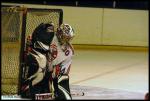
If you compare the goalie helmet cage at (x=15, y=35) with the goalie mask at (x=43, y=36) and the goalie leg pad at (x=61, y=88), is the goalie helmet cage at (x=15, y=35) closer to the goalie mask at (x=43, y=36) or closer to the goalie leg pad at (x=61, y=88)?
the goalie mask at (x=43, y=36)

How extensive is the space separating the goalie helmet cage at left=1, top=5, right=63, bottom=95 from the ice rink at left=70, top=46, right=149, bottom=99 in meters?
0.50

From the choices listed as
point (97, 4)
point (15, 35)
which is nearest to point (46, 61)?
point (15, 35)

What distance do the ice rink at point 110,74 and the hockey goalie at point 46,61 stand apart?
0.22 m

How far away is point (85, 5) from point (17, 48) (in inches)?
172

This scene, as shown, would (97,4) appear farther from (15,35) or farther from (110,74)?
(15,35)

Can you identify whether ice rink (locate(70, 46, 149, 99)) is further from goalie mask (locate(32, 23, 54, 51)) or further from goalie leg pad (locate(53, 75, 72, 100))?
goalie mask (locate(32, 23, 54, 51))

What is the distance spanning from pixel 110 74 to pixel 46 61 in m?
1.82

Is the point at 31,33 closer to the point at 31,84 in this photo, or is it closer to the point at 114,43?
the point at 31,84

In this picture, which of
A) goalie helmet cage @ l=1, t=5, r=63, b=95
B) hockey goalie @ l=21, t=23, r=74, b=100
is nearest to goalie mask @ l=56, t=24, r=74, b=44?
hockey goalie @ l=21, t=23, r=74, b=100

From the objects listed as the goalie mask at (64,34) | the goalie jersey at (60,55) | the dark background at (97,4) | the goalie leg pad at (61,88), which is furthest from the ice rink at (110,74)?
the dark background at (97,4)

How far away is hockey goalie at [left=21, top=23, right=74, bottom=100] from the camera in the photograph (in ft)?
11.5

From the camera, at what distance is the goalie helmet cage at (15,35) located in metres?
3.58

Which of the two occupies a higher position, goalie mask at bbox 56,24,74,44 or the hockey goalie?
goalie mask at bbox 56,24,74,44

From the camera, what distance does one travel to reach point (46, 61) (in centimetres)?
353
